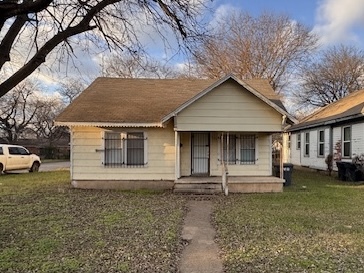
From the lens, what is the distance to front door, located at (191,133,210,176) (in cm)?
1535

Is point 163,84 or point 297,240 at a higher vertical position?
point 163,84

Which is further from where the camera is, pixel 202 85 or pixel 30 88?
pixel 30 88

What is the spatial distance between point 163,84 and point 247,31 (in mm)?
20792

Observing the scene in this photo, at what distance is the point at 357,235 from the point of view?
285 inches

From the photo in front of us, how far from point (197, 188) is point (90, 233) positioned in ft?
21.2

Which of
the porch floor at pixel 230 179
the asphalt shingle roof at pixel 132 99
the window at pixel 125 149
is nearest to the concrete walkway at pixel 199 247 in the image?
the porch floor at pixel 230 179

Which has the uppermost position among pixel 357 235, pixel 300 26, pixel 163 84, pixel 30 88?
pixel 300 26

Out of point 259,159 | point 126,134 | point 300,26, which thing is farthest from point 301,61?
point 126,134

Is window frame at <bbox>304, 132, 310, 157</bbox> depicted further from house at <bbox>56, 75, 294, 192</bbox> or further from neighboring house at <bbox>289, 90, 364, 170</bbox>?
house at <bbox>56, 75, 294, 192</bbox>

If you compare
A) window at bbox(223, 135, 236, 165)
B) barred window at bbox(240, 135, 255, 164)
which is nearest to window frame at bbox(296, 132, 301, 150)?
barred window at bbox(240, 135, 255, 164)

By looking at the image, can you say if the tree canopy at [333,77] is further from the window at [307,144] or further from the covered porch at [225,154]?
the covered porch at [225,154]

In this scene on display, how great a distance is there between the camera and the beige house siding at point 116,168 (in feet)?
47.5

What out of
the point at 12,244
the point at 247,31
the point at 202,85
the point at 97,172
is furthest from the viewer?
the point at 247,31

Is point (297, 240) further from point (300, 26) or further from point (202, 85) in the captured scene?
point (300, 26)
